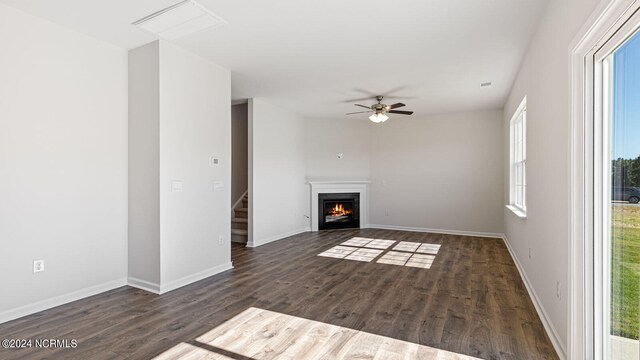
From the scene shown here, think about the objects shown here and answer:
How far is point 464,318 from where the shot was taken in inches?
109

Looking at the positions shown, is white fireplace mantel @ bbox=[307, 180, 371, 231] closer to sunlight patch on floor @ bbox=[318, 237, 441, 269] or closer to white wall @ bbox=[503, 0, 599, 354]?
sunlight patch on floor @ bbox=[318, 237, 441, 269]

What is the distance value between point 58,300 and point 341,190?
18.3ft

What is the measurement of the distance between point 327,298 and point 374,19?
2769 mm

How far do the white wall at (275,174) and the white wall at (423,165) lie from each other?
1.97ft

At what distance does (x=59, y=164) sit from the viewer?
3096mm

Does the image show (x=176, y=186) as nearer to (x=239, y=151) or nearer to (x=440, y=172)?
(x=239, y=151)

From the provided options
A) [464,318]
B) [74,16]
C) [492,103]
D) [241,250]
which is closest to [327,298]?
[464,318]

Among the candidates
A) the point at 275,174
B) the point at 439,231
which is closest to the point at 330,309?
the point at 275,174

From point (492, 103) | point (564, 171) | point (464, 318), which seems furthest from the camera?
point (492, 103)

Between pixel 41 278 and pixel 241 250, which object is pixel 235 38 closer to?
pixel 41 278

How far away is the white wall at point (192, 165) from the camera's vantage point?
349 cm

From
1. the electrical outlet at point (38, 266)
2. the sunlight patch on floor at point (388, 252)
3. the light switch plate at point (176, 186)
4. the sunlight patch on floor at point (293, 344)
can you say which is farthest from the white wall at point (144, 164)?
the sunlight patch on floor at point (388, 252)

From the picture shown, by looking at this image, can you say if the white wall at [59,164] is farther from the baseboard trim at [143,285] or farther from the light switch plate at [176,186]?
the light switch plate at [176,186]

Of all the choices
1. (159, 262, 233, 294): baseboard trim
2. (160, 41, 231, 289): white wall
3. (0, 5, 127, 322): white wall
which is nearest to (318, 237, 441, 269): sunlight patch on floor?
(159, 262, 233, 294): baseboard trim
